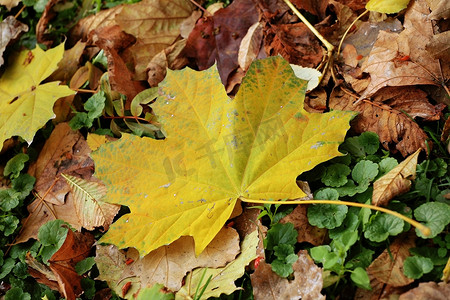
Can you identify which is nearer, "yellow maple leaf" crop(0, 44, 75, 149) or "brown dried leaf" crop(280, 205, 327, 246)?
"brown dried leaf" crop(280, 205, 327, 246)

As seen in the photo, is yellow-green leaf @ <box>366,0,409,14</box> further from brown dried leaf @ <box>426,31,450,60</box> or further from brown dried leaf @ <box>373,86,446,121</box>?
brown dried leaf @ <box>373,86,446,121</box>

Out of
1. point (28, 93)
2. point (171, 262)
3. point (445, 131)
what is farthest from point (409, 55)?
point (28, 93)

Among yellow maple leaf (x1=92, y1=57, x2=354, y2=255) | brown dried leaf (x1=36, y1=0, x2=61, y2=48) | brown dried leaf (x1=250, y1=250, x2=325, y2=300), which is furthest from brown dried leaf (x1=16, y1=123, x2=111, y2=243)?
brown dried leaf (x1=250, y1=250, x2=325, y2=300)

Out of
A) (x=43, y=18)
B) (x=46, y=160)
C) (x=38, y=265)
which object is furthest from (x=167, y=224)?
(x=43, y=18)

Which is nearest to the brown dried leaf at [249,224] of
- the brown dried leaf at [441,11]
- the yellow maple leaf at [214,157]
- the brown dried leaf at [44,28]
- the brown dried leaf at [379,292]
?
the yellow maple leaf at [214,157]

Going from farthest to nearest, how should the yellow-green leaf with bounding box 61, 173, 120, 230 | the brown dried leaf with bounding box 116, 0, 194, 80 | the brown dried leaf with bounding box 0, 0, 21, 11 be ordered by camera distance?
1. the brown dried leaf with bounding box 0, 0, 21, 11
2. the brown dried leaf with bounding box 116, 0, 194, 80
3. the yellow-green leaf with bounding box 61, 173, 120, 230

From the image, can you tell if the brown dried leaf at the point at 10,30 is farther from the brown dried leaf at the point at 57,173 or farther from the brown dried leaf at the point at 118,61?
the brown dried leaf at the point at 57,173

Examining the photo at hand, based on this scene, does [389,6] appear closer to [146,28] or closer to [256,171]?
[256,171]
